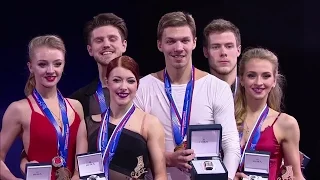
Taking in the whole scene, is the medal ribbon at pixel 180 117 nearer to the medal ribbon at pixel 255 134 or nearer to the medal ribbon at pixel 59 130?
the medal ribbon at pixel 255 134

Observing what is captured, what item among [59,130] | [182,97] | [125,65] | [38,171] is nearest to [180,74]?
[182,97]

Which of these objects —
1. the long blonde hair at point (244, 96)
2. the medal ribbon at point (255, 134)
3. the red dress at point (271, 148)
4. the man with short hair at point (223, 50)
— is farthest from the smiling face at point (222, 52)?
the red dress at point (271, 148)

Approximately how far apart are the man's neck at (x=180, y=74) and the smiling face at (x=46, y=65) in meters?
0.56

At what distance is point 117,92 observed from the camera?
2.47 metres

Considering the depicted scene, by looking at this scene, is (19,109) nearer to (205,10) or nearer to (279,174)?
(279,174)

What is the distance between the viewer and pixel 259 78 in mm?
2840

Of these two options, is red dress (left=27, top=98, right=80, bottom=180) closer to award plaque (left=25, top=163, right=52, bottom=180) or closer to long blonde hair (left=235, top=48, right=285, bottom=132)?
award plaque (left=25, top=163, right=52, bottom=180)

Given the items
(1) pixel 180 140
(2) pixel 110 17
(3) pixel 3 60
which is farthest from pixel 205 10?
(1) pixel 180 140

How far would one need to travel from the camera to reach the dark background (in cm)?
418

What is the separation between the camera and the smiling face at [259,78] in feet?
9.33

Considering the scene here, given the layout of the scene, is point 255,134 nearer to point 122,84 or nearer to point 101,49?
point 122,84

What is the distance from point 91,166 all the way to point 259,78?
41.8 inches

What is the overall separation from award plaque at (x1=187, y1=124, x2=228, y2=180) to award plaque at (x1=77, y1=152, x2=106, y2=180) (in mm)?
388

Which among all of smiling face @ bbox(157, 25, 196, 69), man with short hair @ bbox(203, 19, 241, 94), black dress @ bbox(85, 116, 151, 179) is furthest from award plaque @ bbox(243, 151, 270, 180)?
man with short hair @ bbox(203, 19, 241, 94)
